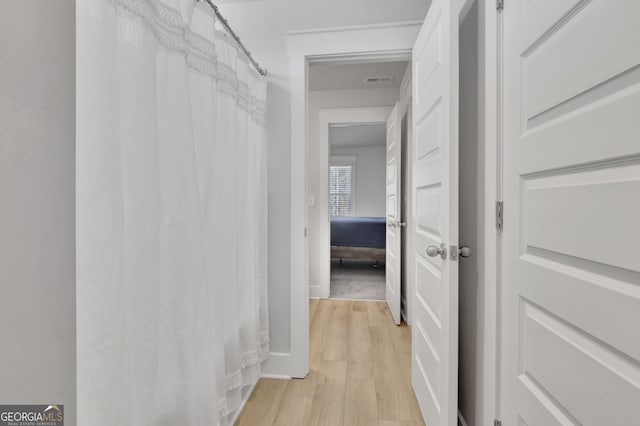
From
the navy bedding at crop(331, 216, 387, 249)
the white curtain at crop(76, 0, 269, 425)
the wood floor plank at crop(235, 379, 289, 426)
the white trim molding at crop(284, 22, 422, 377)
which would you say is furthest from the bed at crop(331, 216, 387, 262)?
the white curtain at crop(76, 0, 269, 425)

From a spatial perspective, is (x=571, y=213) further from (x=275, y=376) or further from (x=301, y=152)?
(x=275, y=376)

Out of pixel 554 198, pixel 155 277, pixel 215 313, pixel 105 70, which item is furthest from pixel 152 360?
pixel 554 198

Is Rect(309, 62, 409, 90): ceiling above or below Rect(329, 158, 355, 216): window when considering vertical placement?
above

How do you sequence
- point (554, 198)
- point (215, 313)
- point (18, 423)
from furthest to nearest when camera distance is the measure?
1. point (215, 313)
2. point (554, 198)
3. point (18, 423)

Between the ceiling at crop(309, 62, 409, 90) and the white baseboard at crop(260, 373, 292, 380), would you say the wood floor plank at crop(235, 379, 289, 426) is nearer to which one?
the white baseboard at crop(260, 373, 292, 380)

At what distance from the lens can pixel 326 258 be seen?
11.8 ft

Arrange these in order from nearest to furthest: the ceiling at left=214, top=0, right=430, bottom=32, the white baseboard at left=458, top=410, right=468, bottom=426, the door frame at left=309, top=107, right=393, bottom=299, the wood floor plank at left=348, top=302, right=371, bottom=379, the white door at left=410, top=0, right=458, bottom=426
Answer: the white door at left=410, top=0, right=458, bottom=426 → the white baseboard at left=458, top=410, right=468, bottom=426 → the ceiling at left=214, top=0, right=430, bottom=32 → the wood floor plank at left=348, top=302, right=371, bottom=379 → the door frame at left=309, top=107, right=393, bottom=299

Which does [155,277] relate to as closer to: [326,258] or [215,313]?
[215,313]

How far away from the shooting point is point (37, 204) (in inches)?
27.6

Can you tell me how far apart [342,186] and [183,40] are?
7.09 m

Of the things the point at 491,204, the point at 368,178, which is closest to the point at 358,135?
the point at 368,178

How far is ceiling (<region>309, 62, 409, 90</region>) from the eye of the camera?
2.92 metres

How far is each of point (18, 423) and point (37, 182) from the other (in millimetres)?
563

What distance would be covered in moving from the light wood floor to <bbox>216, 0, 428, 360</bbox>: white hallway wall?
308mm
